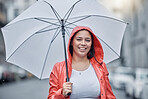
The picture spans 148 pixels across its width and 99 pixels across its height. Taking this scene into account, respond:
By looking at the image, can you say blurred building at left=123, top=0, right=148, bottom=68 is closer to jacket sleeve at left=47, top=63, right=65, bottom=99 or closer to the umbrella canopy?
the umbrella canopy

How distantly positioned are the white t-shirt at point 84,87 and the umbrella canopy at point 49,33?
846mm

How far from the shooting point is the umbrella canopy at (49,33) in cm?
340

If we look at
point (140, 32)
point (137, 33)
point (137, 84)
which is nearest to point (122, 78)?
point (137, 84)

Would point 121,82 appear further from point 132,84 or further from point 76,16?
point 76,16

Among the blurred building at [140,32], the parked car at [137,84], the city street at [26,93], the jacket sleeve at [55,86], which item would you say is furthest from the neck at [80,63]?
the blurred building at [140,32]

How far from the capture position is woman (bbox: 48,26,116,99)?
2.84 metres

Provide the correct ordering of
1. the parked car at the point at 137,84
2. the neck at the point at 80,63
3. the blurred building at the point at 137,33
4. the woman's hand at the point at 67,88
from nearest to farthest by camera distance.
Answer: the woman's hand at the point at 67,88, the neck at the point at 80,63, the parked car at the point at 137,84, the blurred building at the point at 137,33

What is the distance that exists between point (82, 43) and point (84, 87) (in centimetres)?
48

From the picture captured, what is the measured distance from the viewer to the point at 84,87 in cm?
284

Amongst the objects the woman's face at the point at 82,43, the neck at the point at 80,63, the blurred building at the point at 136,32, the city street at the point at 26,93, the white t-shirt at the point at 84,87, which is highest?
the blurred building at the point at 136,32

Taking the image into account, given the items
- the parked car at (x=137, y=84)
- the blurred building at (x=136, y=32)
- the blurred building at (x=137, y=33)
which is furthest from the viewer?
the blurred building at (x=136, y=32)

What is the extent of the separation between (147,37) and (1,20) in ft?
96.4

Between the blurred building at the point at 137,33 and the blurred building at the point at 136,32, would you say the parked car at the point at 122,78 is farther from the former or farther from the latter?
the blurred building at the point at 136,32

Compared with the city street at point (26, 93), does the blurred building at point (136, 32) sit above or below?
above
